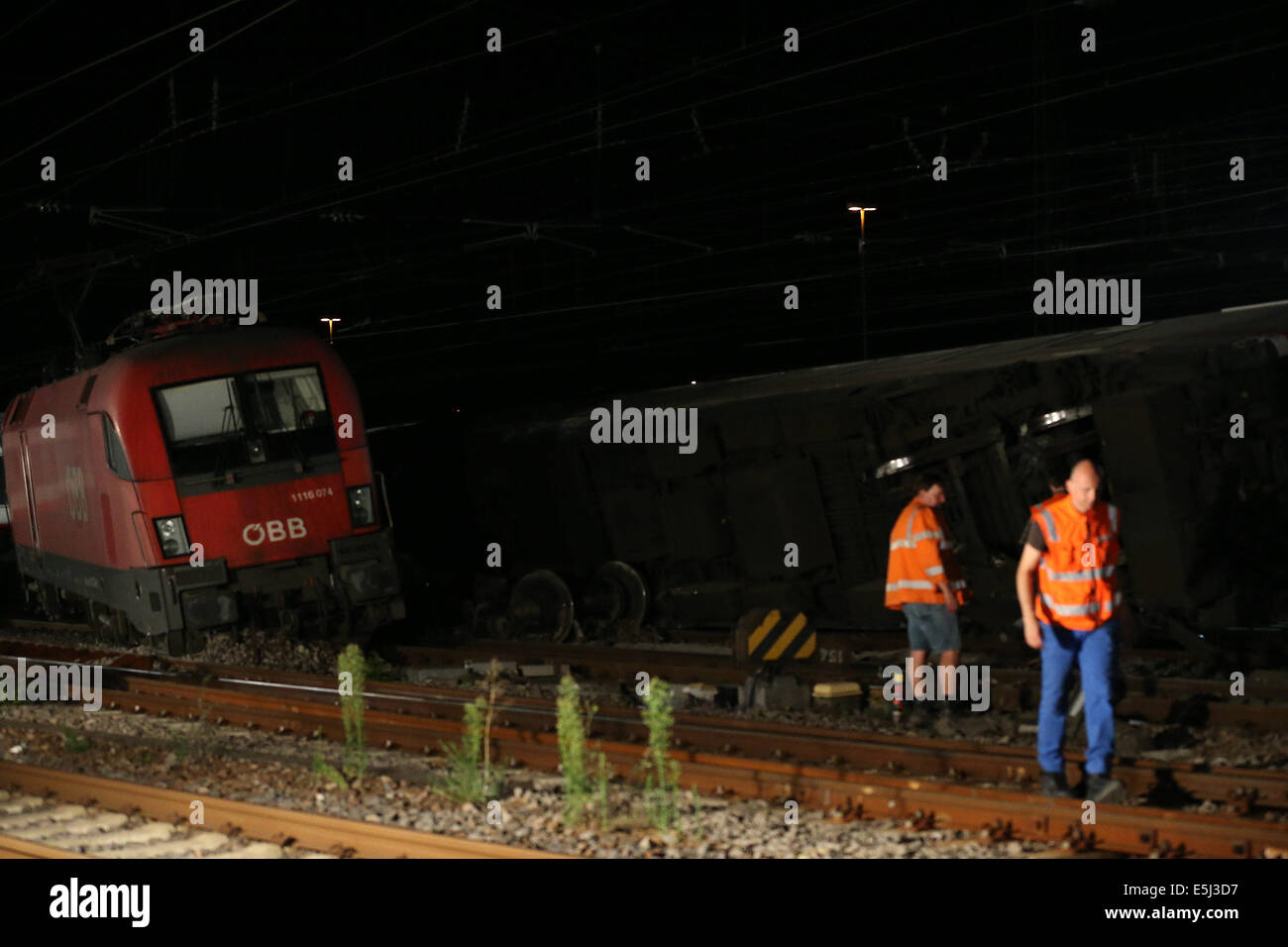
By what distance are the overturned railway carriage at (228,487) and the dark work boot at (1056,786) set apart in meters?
8.97

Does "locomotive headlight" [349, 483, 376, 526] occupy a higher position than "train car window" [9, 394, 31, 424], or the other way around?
"train car window" [9, 394, 31, 424]

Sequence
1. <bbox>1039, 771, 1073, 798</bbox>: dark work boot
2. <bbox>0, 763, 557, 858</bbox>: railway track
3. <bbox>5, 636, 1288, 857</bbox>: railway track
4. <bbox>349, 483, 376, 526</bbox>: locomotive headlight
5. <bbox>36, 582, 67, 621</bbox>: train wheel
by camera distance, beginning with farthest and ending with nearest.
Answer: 1. <bbox>36, 582, 67, 621</bbox>: train wheel
2. <bbox>349, 483, 376, 526</bbox>: locomotive headlight
3. <bbox>1039, 771, 1073, 798</bbox>: dark work boot
4. <bbox>0, 763, 557, 858</bbox>: railway track
5. <bbox>5, 636, 1288, 857</bbox>: railway track

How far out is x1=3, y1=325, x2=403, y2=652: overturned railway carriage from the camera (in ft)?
45.4

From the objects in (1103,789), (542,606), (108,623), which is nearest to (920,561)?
(1103,789)

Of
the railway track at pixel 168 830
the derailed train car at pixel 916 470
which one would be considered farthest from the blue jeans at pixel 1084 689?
the derailed train car at pixel 916 470

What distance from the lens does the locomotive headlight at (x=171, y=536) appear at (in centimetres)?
1379

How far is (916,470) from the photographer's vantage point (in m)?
13.5

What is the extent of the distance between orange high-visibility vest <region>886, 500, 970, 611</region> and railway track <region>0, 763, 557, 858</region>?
414 centimetres

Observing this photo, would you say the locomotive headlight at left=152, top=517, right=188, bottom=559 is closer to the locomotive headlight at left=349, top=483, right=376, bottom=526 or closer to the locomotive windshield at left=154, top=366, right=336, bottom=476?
the locomotive windshield at left=154, top=366, right=336, bottom=476

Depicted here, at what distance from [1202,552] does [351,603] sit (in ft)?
27.0

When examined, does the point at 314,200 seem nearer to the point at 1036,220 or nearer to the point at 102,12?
the point at 102,12

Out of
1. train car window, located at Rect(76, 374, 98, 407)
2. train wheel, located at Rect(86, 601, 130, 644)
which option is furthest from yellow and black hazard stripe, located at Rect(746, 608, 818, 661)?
train wheel, located at Rect(86, 601, 130, 644)

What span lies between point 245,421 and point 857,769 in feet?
27.3

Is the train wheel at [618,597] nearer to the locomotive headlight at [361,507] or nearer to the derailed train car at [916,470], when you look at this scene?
the derailed train car at [916,470]
